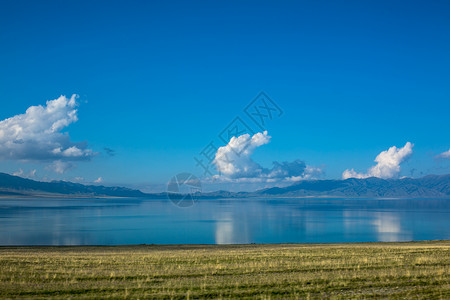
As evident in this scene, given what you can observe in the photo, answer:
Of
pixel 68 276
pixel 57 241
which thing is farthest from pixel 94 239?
pixel 68 276

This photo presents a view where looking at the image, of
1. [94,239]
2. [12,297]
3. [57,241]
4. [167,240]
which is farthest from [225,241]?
[12,297]

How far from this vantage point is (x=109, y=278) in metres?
14.5

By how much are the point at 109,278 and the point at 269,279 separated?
21.3ft

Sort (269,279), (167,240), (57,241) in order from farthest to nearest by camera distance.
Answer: (167,240), (57,241), (269,279)

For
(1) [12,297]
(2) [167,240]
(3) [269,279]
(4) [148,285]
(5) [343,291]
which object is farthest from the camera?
(2) [167,240]

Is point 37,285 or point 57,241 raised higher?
point 37,285

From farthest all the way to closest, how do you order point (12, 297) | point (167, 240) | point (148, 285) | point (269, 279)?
point (167, 240), point (269, 279), point (148, 285), point (12, 297)

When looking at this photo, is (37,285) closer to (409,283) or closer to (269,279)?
(269,279)

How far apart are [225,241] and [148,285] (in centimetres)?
4553

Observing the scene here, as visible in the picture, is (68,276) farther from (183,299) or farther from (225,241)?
(225,241)

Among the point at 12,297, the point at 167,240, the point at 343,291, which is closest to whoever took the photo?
the point at 12,297

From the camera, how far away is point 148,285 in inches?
523

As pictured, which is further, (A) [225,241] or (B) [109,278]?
(A) [225,241]

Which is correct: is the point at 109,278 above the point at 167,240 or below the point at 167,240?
above
